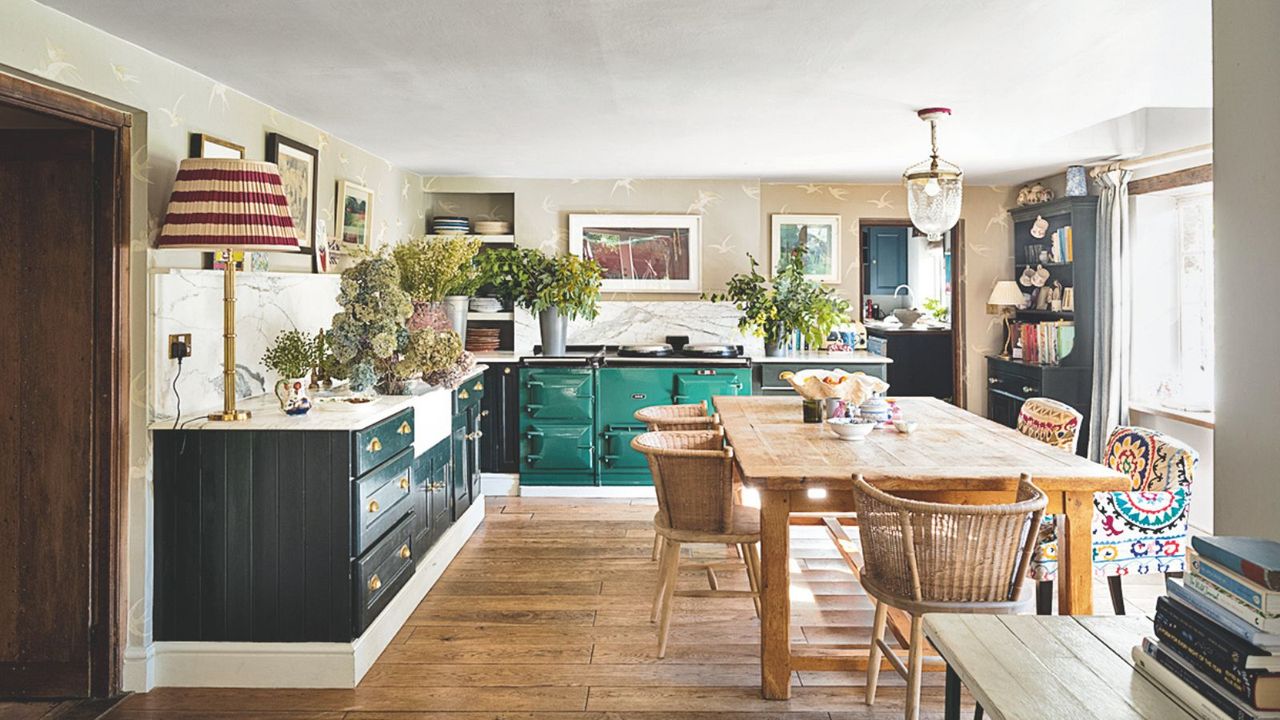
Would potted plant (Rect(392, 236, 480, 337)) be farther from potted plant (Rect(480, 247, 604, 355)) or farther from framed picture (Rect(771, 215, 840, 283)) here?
framed picture (Rect(771, 215, 840, 283))

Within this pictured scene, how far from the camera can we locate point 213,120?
3699 mm

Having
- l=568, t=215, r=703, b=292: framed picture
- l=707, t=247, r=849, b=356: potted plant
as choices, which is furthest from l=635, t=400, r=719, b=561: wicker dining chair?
l=568, t=215, r=703, b=292: framed picture

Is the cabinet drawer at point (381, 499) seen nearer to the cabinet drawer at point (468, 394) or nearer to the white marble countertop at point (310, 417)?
the white marble countertop at point (310, 417)

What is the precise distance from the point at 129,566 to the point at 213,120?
1.84 meters

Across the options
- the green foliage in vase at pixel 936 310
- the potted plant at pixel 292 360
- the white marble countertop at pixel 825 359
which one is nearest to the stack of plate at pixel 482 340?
the white marble countertop at pixel 825 359

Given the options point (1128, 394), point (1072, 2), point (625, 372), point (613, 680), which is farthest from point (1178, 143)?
point (613, 680)

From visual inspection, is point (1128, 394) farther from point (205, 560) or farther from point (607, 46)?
point (205, 560)

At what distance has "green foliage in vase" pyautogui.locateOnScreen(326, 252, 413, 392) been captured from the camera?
3.81 m

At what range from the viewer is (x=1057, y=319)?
6.65 metres

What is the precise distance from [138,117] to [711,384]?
4009mm

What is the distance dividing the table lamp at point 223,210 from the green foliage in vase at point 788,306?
4088 millimetres

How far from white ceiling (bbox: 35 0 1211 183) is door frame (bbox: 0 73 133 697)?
47cm

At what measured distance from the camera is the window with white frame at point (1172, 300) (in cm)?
545

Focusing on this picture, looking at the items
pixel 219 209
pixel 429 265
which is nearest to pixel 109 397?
pixel 219 209
